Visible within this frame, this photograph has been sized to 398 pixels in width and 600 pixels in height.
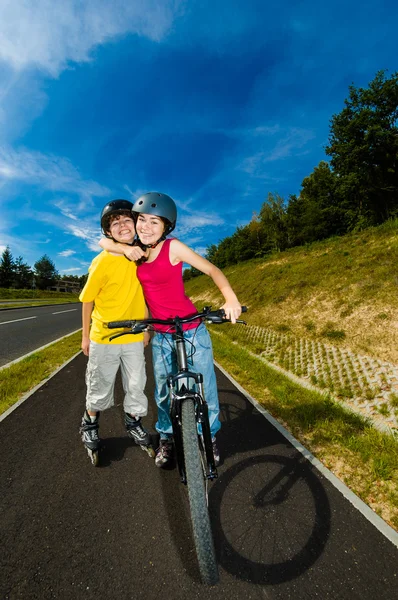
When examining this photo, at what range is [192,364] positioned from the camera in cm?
259

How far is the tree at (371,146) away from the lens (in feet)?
90.8

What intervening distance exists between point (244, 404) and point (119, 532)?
127 inches

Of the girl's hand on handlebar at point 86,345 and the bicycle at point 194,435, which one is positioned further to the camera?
the girl's hand on handlebar at point 86,345

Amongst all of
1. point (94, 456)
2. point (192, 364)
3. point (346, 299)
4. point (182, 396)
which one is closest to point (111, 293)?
point (192, 364)

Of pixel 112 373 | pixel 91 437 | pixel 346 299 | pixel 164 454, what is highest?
pixel 346 299

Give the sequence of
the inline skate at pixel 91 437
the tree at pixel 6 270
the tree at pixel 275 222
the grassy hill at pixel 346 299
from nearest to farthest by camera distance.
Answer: the inline skate at pixel 91 437, the grassy hill at pixel 346 299, the tree at pixel 275 222, the tree at pixel 6 270

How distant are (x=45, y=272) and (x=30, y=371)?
12089 centimetres

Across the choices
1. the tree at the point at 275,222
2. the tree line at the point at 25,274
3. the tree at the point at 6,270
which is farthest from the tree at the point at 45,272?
the tree at the point at 275,222

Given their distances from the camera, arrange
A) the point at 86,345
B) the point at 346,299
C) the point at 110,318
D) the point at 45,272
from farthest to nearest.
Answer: the point at 45,272, the point at 346,299, the point at 86,345, the point at 110,318

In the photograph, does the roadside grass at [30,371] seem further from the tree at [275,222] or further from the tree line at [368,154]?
the tree at [275,222]

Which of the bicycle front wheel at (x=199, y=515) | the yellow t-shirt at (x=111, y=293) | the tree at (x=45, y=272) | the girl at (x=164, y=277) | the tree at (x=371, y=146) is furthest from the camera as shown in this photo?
the tree at (x=45, y=272)

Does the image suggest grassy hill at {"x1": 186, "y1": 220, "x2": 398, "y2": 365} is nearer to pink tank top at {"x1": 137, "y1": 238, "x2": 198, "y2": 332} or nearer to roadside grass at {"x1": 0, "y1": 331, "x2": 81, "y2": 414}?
pink tank top at {"x1": 137, "y1": 238, "x2": 198, "y2": 332}

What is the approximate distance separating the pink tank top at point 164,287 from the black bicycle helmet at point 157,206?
Result: 27cm

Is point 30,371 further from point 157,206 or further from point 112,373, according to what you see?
point 157,206
